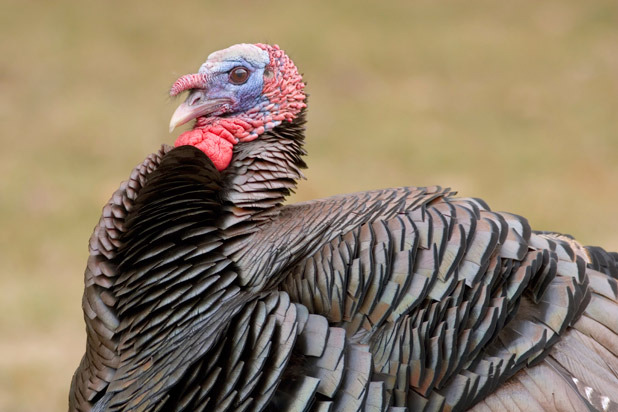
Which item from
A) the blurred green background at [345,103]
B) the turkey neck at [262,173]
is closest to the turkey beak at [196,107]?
the turkey neck at [262,173]

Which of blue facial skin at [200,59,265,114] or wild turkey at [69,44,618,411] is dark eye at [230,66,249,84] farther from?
wild turkey at [69,44,618,411]

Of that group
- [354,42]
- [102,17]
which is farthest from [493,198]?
[102,17]

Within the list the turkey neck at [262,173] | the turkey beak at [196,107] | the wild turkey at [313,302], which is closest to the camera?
the wild turkey at [313,302]

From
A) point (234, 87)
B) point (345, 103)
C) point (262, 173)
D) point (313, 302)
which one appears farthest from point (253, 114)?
point (345, 103)

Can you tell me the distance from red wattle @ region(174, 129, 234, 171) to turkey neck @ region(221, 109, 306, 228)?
0.02m

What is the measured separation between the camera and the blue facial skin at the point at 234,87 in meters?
2.79

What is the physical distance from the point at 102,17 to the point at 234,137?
6.03 m

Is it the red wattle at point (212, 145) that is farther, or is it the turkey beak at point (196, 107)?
the turkey beak at point (196, 107)

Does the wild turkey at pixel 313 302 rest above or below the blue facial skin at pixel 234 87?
below

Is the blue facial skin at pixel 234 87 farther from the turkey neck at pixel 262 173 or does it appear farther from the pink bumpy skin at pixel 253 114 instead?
the turkey neck at pixel 262 173

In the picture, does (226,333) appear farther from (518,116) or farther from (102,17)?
(102,17)

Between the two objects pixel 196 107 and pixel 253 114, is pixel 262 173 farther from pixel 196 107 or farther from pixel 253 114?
pixel 196 107

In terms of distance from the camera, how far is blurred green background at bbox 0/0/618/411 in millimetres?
6418

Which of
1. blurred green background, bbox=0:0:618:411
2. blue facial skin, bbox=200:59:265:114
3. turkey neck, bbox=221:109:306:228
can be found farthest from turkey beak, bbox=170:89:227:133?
blurred green background, bbox=0:0:618:411
